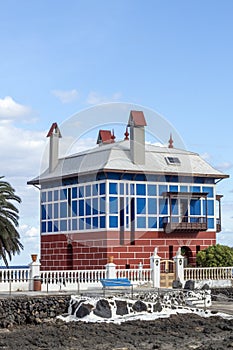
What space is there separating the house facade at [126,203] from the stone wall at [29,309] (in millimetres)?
11692

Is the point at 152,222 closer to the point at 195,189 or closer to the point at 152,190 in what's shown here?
the point at 152,190

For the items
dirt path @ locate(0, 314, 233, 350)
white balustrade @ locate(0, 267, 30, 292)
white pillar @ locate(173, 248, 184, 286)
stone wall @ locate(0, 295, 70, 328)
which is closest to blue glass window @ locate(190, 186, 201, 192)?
white pillar @ locate(173, 248, 184, 286)

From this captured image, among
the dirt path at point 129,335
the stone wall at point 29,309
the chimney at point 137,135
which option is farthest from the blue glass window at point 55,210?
the dirt path at point 129,335

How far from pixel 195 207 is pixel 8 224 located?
492 inches

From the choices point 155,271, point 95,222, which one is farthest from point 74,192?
point 155,271

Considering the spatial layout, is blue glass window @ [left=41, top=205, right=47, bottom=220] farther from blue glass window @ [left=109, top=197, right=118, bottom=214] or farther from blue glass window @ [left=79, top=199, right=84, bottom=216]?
blue glass window @ [left=109, top=197, right=118, bottom=214]

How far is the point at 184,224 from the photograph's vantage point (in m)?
42.4

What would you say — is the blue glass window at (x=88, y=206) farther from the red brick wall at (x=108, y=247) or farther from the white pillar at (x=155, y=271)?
the white pillar at (x=155, y=271)

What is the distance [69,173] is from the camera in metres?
42.9

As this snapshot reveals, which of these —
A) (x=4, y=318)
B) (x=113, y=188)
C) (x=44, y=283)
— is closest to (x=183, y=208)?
(x=113, y=188)

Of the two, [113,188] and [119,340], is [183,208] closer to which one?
[113,188]

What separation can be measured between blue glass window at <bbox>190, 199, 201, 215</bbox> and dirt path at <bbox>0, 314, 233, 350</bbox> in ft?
50.8

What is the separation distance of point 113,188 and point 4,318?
48.5 feet

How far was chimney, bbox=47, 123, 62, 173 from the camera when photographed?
44.8 meters
